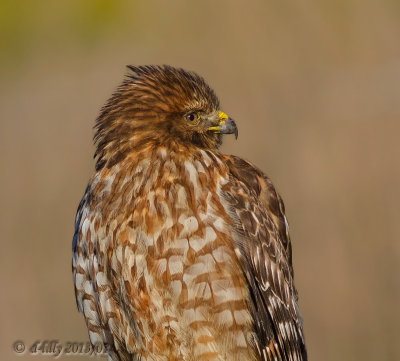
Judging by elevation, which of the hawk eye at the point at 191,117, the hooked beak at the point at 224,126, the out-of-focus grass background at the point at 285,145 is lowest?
the out-of-focus grass background at the point at 285,145

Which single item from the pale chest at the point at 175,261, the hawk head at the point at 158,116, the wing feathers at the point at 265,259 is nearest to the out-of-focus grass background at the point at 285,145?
the wing feathers at the point at 265,259

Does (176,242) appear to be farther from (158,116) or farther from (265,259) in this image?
(158,116)

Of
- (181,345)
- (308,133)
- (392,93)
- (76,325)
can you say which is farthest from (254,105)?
(181,345)

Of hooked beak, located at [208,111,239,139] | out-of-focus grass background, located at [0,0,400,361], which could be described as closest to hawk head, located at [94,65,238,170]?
hooked beak, located at [208,111,239,139]

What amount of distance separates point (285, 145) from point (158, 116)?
3343 millimetres

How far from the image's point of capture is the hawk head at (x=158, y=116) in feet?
18.4

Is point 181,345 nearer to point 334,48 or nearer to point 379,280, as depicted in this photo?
point 379,280

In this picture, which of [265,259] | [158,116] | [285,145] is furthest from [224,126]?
[285,145]

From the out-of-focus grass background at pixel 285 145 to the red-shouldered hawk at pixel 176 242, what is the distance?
2.23 m

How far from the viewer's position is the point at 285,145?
8.89 metres

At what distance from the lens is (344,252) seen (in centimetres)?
814

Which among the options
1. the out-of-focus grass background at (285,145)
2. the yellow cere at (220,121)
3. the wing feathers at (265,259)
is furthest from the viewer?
the out-of-focus grass background at (285,145)

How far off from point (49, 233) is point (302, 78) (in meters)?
2.71

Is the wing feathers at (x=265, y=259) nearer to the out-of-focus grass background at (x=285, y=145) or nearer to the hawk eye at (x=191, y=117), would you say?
the hawk eye at (x=191, y=117)
